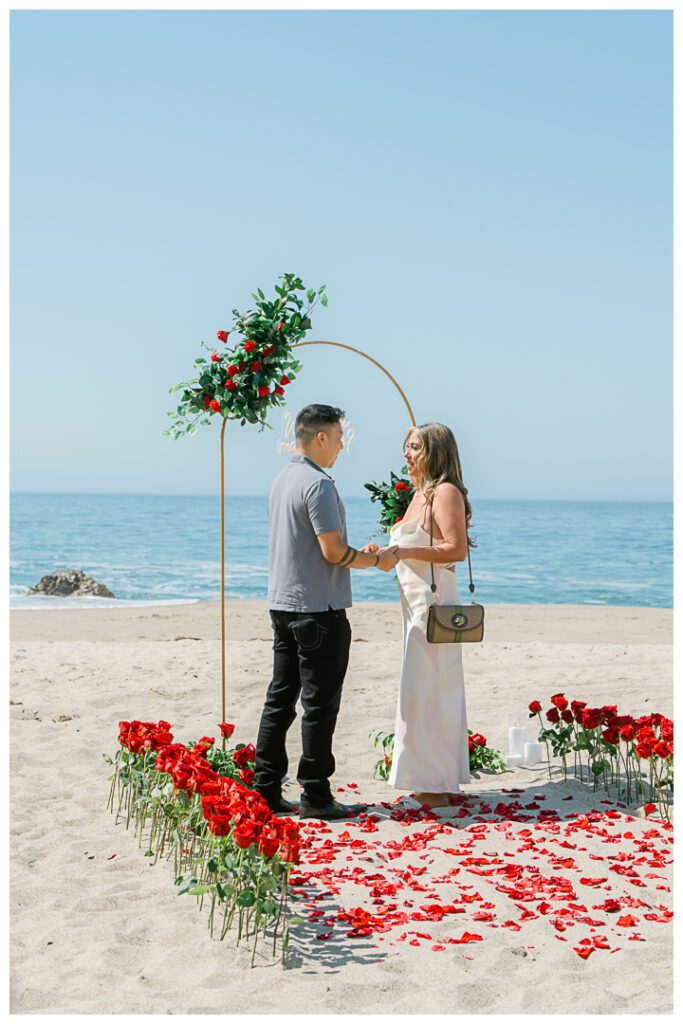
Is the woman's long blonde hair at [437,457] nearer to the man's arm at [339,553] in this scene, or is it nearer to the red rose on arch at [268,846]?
the man's arm at [339,553]

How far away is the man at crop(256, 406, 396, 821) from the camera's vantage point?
4.92 meters

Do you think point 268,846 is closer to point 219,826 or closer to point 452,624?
point 219,826

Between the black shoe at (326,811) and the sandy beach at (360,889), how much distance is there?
9 cm

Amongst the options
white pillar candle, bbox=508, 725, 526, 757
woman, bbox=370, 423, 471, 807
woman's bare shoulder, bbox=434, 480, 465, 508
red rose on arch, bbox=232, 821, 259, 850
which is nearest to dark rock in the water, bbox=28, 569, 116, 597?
white pillar candle, bbox=508, 725, 526, 757

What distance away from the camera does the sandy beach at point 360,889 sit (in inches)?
125

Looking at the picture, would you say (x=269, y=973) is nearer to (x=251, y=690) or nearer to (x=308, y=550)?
(x=308, y=550)

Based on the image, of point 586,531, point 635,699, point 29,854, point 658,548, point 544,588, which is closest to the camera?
point 29,854

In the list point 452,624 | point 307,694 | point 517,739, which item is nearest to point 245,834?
point 307,694

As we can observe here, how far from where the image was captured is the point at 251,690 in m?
7.95

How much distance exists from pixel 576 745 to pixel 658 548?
3778 cm

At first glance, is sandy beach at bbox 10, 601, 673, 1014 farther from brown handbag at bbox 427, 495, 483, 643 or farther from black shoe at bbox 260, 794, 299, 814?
brown handbag at bbox 427, 495, 483, 643

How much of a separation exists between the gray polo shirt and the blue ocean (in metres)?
9.48

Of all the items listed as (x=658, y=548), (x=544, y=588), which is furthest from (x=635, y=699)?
(x=658, y=548)

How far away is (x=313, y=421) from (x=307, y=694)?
153cm
